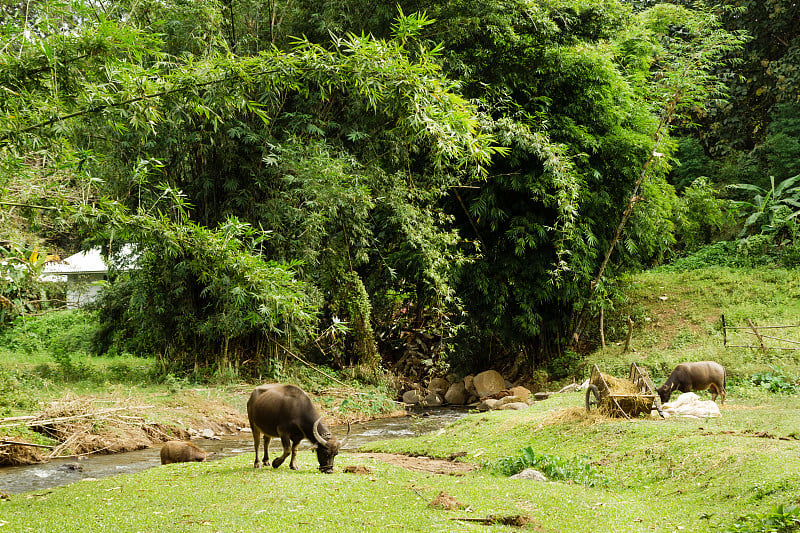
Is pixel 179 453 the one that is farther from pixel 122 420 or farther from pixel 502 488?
pixel 502 488

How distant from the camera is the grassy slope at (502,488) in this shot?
5602 mm

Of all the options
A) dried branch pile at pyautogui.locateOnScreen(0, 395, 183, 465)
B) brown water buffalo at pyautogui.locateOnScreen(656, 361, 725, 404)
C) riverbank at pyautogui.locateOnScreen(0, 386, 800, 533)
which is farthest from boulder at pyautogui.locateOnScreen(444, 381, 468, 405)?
dried branch pile at pyautogui.locateOnScreen(0, 395, 183, 465)

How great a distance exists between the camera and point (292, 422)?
7176mm

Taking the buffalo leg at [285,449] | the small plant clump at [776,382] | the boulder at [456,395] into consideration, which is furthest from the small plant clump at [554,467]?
the boulder at [456,395]

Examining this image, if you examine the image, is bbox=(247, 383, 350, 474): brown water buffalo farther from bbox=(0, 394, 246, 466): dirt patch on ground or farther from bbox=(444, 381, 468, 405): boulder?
bbox=(444, 381, 468, 405): boulder

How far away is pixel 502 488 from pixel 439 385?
11467 mm

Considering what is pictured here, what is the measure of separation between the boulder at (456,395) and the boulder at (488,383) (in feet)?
1.30

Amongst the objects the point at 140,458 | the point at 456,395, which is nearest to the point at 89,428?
the point at 140,458

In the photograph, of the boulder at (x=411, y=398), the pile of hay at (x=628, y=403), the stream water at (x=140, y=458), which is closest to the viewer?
the stream water at (x=140, y=458)

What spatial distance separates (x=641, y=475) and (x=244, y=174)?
9.72 metres

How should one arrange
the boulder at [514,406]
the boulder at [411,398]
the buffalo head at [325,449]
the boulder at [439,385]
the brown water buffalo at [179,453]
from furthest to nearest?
the boulder at [439,385]
the boulder at [411,398]
the boulder at [514,406]
the brown water buffalo at [179,453]
the buffalo head at [325,449]

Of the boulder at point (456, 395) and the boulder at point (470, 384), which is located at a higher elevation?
the boulder at point (470, 384)

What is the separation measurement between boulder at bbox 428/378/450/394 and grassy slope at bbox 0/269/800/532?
7.13 metres

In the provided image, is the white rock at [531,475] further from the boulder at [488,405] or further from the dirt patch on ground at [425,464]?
the boulder at [488,405]
